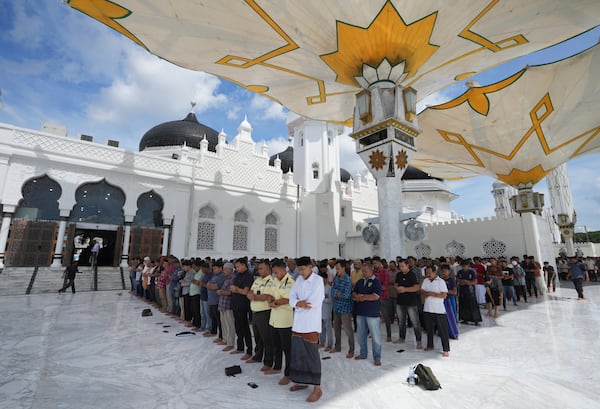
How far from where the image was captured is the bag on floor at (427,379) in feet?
9.98

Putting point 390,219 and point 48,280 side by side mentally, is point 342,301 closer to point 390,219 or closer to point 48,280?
point 390,219

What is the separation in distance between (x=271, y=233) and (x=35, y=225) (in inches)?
410

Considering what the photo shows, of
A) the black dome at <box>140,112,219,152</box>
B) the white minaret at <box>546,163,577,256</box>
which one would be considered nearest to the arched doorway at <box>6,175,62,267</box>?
the black dome at <box>140,112,219,152</box>

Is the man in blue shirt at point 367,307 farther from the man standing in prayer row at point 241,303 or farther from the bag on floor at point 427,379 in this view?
the man standing in prayer row at point 241,303

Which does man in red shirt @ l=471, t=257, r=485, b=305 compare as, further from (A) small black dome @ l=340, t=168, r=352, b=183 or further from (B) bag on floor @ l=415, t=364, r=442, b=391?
(A) small black dome @ l=340, t=168, r=352, b=183

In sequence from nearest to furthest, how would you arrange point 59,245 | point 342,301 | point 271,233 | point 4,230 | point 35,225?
point 342,301 < point 4,230 < point 35,225 < point 59,245 < point 271,233

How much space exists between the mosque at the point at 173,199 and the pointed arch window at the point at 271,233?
6 centimetres

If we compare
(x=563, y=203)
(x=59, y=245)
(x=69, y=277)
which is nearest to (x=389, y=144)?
(x=69, y=277)

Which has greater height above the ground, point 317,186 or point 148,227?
point 317,186

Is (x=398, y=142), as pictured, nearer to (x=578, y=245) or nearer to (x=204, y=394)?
(x=204, y=394)

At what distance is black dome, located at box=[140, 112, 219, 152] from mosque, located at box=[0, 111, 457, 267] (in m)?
0.10

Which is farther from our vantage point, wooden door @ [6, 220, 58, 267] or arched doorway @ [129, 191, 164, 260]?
arched doorway @ [129, 191, 164, 260]

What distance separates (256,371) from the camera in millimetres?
3598

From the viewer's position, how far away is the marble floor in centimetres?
282
